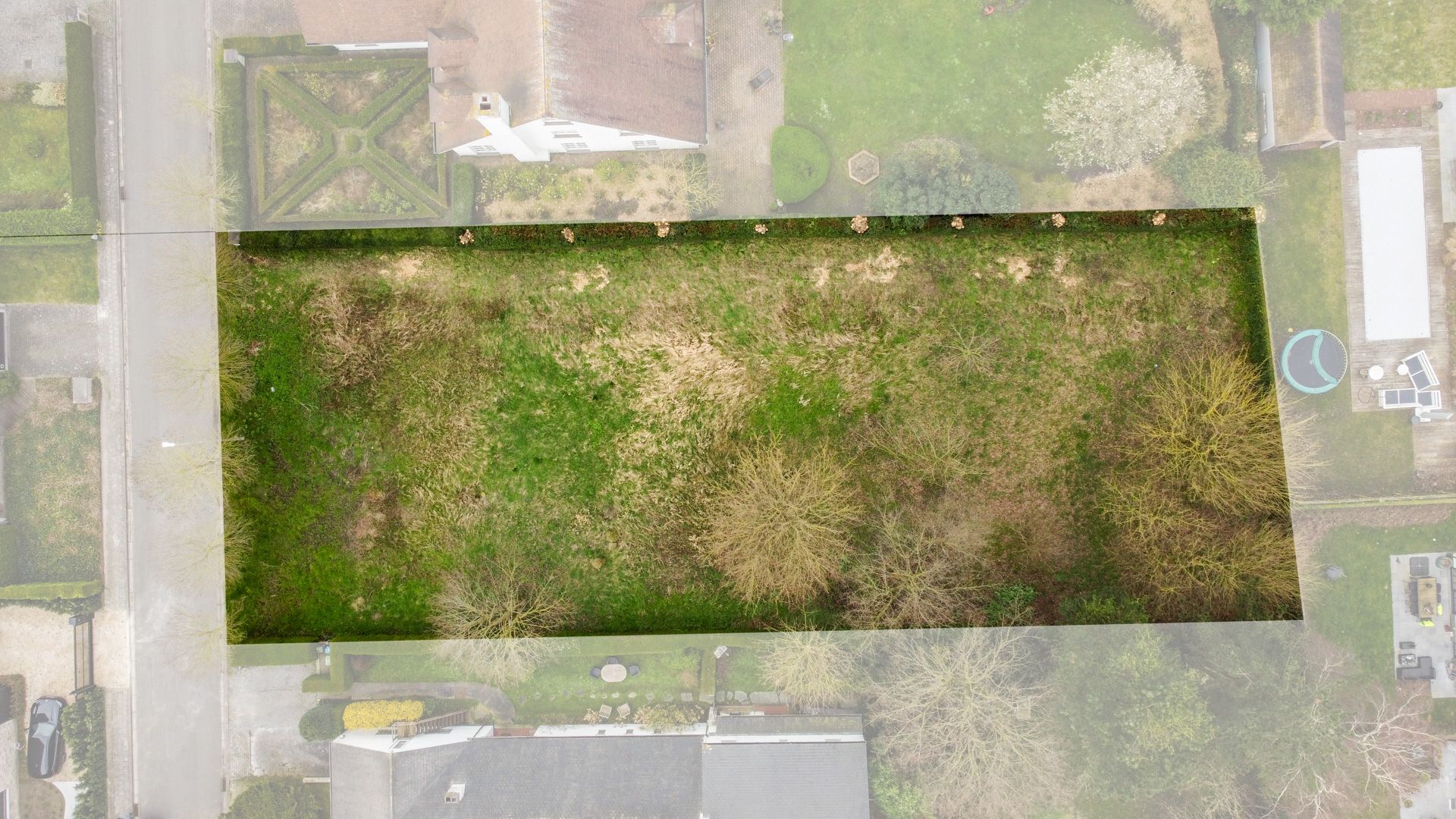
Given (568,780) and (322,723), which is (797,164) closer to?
(568,780)

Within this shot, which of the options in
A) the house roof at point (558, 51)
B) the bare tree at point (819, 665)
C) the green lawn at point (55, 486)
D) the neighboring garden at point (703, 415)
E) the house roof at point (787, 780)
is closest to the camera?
the house roof at point (558, 51)

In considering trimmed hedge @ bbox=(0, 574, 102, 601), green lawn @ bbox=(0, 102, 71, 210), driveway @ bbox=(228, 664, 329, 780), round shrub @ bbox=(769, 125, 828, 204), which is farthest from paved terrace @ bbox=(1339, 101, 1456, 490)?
green lawn @ bbox=(0, 102, 71, 210)

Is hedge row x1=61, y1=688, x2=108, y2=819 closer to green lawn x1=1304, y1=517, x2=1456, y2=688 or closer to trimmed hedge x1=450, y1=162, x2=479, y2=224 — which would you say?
trimmed hedge x1=450, y1=162, x2=479, y2=224

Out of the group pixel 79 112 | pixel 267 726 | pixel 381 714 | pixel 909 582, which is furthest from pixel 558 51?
pixel 267 726

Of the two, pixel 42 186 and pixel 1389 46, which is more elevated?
pixel 1389 46

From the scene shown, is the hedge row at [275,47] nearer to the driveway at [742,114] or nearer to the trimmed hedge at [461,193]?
the trimmed hedge at [461,193]

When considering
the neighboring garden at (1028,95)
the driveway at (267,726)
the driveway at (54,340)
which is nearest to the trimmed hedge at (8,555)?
the driveway at (54,340)
